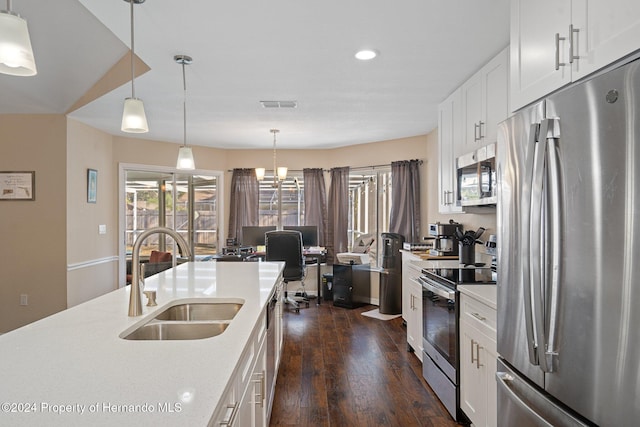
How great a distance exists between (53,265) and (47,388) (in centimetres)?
401

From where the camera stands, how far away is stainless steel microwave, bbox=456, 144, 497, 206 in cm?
256

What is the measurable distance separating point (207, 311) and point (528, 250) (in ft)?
4.91

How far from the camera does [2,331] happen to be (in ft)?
13.7

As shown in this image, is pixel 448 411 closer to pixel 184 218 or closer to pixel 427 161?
pixel 427 161

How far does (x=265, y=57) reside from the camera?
9.05 ft

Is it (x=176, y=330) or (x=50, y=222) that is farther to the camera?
(x=50, y=222)

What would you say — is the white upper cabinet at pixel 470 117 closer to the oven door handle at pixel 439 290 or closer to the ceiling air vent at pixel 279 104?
the oven door handle at pixel 439 290

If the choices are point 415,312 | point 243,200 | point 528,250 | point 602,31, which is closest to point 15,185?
point 243,200

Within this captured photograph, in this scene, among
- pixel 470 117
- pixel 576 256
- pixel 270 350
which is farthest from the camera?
pixel 470 117

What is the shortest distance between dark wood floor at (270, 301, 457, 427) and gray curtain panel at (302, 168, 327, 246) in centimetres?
194

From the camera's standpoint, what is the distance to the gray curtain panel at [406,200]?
532 cm

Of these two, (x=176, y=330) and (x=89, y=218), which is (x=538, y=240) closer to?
(x=176, y=330)

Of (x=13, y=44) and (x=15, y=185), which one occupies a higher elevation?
(x=13, y=44)

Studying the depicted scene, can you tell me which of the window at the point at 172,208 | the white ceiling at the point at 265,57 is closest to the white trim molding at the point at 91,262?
the window at the point at 172,208
